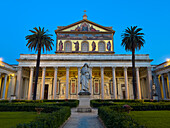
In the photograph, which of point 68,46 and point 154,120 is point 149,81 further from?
point 154,120

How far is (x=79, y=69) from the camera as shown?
3262cm

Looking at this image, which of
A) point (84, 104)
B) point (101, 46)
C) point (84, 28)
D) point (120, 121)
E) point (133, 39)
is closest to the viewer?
point (120, 121)

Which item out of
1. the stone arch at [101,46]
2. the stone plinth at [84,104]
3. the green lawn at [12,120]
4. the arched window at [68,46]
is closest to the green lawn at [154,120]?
the stone plinth at [84,104]

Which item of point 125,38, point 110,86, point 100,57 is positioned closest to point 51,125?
point 125,38

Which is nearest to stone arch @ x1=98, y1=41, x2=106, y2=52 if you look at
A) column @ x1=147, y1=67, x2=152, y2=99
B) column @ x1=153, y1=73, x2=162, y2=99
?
column @ x1=147, y1=67, x2=152, y2=99

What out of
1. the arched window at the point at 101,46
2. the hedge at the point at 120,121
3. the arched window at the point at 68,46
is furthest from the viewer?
the arched window at the point at 101,46

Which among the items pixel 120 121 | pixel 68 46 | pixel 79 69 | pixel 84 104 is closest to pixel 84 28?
pixel 68 46

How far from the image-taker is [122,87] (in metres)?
38.5

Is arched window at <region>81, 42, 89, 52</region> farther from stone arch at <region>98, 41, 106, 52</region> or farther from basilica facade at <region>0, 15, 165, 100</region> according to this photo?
stone arch at <region>98, 41, 106, 52</region>

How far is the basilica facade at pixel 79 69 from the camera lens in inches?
1281

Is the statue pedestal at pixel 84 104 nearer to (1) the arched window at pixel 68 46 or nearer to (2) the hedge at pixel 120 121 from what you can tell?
(2) the hedge at pixel 120 121

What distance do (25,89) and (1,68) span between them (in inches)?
373

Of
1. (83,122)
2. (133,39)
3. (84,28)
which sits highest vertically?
(84,28)

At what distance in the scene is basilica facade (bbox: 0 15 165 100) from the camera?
32.5 m
